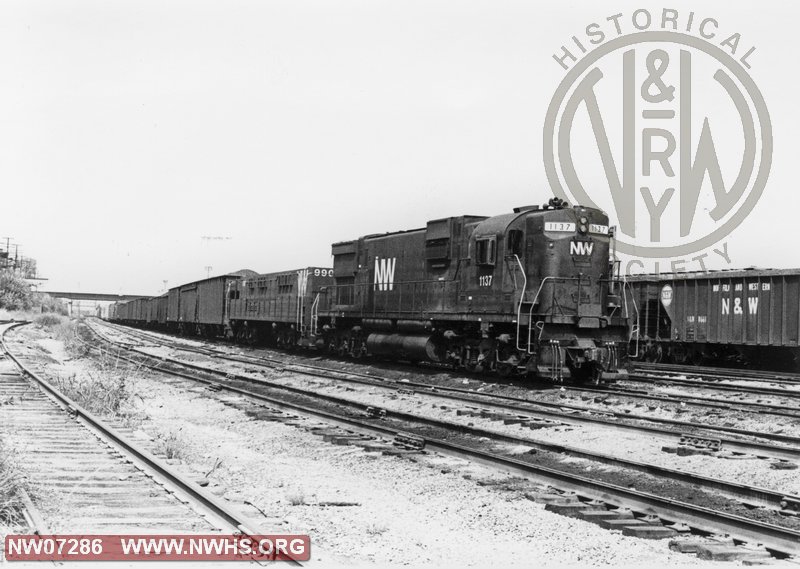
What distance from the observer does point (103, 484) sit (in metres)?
6.93

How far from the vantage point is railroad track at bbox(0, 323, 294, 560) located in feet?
18.6

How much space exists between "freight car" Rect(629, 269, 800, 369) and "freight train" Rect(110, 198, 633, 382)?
7.50 m

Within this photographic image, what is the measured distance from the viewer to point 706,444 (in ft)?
32.0

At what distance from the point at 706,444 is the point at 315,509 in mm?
5149

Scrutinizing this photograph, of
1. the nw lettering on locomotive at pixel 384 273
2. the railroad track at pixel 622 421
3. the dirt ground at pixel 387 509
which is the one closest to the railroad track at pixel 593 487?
the dirt ground at pixel 387 509

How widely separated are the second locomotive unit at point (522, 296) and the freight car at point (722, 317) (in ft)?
25.1

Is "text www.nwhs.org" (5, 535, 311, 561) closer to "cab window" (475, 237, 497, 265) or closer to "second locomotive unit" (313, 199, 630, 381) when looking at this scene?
"second locomotive unit" (313, 199, 630, 381)

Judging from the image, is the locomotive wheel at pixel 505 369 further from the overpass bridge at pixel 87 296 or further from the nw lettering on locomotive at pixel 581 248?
the overpass bridge at pixel 87 296

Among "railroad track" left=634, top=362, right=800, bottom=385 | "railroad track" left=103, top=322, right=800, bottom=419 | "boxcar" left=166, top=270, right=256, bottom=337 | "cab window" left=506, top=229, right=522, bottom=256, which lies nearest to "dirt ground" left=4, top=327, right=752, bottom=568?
"railroad track" left=103, top=322, right=800, bottom=419

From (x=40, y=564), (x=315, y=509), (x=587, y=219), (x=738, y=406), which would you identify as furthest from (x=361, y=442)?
(x=587, y=219)

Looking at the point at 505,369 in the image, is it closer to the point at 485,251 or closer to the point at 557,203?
the point at 485,251

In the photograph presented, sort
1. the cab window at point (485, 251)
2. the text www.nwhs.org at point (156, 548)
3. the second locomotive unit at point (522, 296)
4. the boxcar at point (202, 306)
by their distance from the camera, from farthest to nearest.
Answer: the boxcar at point (202, 306) < the cab window at point (485, 251) < the second locomotive unit at point (522, 296) < the text www.nwhs.org at point (156, 548)

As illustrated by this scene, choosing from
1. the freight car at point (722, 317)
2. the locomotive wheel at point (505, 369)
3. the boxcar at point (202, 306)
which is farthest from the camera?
the boxcar at point (202, 306)

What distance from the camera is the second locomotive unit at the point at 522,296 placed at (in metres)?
16.5
